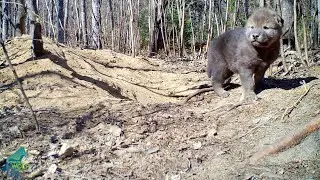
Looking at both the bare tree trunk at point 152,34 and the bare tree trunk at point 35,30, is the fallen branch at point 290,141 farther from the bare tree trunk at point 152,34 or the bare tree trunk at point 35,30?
the bare tree trunk at point 152,34

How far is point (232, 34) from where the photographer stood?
536 centimetres

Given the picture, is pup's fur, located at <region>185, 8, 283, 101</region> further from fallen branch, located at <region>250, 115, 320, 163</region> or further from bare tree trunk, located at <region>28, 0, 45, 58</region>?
bare tree trunk, located at <region>28, 0, 45, 58</region>

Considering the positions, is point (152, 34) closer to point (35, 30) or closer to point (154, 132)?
point (35, 30)

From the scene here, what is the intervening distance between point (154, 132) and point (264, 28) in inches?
82.2

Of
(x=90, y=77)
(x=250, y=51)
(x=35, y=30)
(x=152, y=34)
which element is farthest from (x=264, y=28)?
(x=152, y=34)

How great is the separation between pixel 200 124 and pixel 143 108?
891 millimetres

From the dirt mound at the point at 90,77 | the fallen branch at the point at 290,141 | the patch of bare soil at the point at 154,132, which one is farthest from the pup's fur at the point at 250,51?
the fallen branch at the point at 290,141

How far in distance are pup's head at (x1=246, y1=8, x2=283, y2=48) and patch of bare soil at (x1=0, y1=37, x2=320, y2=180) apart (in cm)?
69

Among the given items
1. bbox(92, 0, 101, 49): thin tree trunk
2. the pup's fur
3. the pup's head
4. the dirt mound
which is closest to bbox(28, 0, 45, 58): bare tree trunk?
the dirt mound

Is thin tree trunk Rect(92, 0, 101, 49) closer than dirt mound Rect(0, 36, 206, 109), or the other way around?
dirt mound Rect(0, 36, 206, 109)

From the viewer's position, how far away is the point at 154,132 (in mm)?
3947

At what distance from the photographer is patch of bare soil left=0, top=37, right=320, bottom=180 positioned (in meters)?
3.21

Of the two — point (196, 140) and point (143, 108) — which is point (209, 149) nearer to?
point (196, 140)

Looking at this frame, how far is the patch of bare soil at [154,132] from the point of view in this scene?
3213 mm
